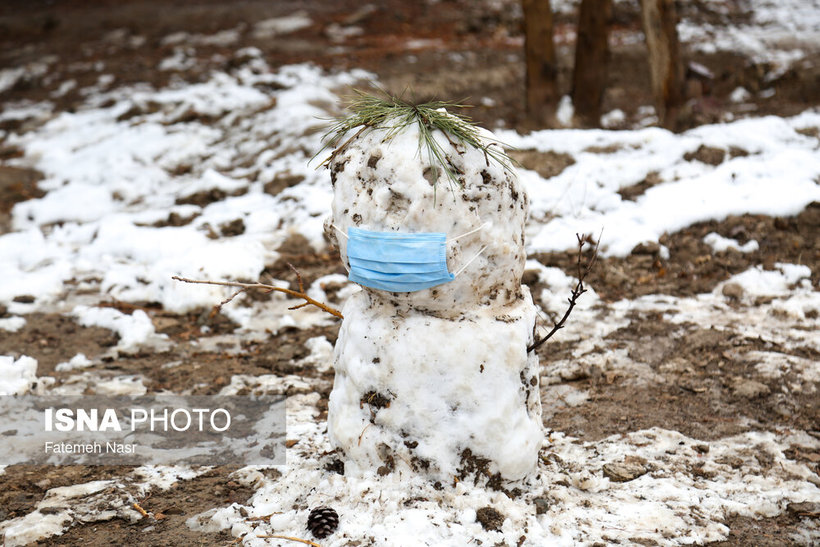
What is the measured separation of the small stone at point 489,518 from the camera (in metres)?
2.76

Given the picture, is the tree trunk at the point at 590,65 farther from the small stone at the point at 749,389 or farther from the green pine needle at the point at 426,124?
the green pine needle at the point at 426,124

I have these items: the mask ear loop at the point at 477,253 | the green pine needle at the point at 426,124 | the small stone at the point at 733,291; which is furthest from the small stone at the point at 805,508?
the small stone at the point at 733,291

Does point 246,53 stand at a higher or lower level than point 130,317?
higher

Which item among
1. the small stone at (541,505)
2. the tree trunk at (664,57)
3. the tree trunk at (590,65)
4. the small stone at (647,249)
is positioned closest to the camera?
the small stone at (541,505)

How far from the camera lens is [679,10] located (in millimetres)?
14805

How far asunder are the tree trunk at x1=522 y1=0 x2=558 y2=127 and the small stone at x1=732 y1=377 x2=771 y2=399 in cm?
509

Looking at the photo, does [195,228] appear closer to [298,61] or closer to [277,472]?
[277,472]

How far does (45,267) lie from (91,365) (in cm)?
173

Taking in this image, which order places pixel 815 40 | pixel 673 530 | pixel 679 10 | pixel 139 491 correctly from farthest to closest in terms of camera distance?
1. pixel 679 10
2. pixel 815 40
3. pixel 139 491
4. pixel 673 530

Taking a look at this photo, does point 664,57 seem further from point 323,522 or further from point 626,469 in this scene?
point 323,522

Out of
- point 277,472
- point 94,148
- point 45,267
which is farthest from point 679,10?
point 277,472

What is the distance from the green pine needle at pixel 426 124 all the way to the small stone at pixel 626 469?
1.42m

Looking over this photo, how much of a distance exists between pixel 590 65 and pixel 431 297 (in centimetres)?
666

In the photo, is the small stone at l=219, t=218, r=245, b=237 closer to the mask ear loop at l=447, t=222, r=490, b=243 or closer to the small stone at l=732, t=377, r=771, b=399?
the mask ear loop at l=447, t=222, r=490, b=243
